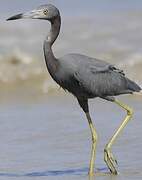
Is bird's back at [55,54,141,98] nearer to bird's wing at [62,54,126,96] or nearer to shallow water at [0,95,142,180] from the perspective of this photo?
bird's wing at [62,54,126,96]

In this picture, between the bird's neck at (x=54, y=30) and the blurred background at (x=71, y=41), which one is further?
the blurred background at (x=71, y=41)

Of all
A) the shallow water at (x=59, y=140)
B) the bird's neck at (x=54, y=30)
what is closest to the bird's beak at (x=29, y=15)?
the bird's neck at (x=54, y=30)

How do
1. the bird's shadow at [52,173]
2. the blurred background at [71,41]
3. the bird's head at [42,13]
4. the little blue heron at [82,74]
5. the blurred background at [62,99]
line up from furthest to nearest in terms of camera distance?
the blurred background at [71,41] < the blurred background at [62,99] < the bird's head at [42,13] < the little blue heron at [82,74] < the bird's shadow at [52,173]

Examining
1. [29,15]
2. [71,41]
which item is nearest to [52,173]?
[29,15]

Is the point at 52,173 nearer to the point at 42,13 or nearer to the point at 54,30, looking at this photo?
the point at 54,30

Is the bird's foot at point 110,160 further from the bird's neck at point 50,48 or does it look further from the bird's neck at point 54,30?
the bird's neck at point 54,30

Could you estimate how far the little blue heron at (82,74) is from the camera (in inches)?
367

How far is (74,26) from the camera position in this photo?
63.7 feet

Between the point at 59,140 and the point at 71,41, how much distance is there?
731cm

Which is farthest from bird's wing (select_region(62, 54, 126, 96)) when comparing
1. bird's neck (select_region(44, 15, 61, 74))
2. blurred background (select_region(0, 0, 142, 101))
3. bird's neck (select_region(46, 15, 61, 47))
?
blurred background (select_region(0, 0, 142, 101))

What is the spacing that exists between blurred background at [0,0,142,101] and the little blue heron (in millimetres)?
5162

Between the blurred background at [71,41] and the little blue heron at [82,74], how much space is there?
5.16 m

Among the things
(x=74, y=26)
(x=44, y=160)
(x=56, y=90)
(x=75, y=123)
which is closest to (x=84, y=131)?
(x=75, y=123)

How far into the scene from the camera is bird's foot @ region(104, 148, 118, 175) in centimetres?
924
